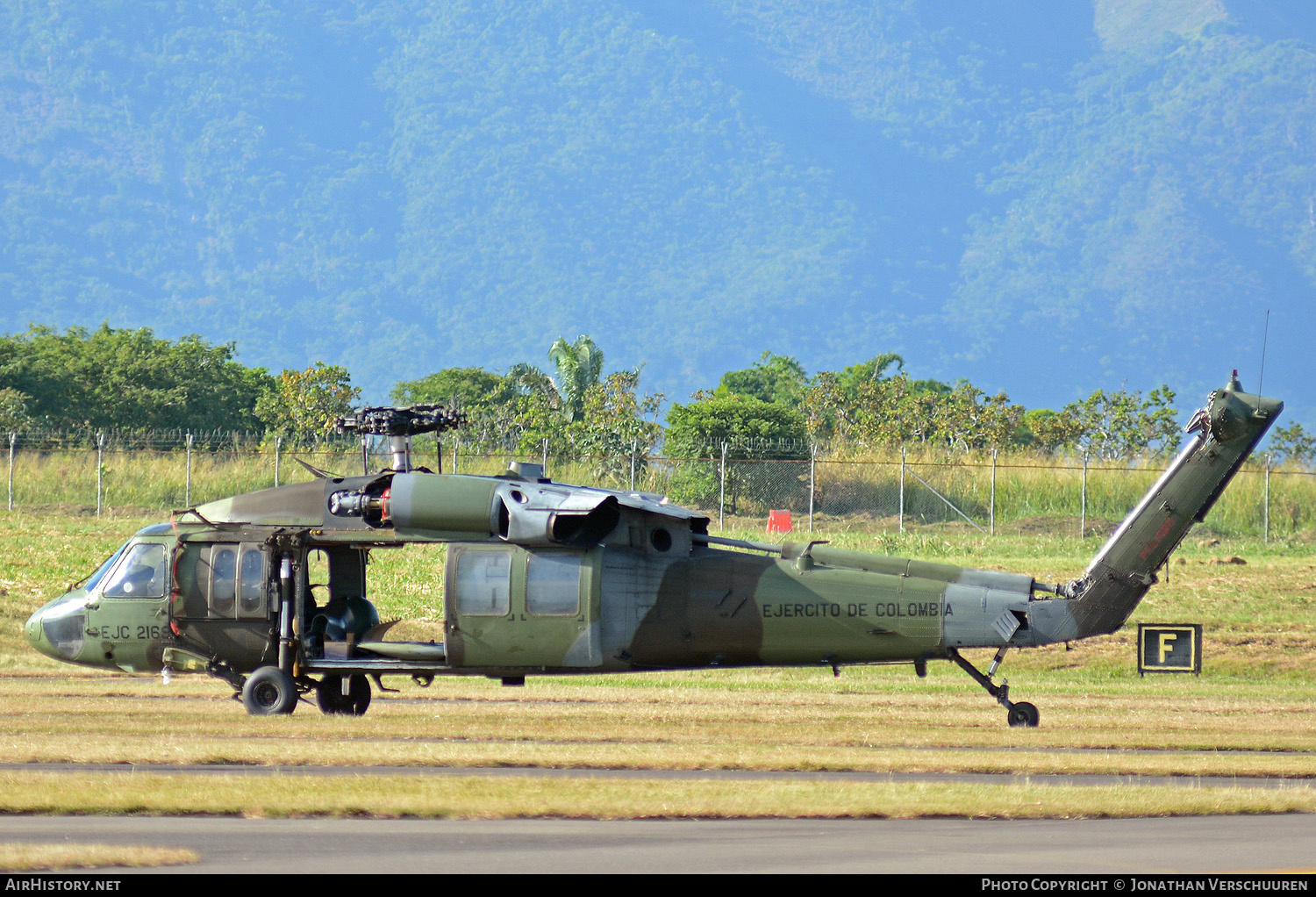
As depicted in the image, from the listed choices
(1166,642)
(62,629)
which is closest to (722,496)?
(1166,642)

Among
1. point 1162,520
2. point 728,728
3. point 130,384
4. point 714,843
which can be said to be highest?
point 130,384

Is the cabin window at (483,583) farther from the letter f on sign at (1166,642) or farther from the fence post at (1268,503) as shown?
the fence post at (1268,503)

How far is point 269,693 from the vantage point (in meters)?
18.4

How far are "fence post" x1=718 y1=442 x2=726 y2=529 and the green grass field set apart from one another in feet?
23.5

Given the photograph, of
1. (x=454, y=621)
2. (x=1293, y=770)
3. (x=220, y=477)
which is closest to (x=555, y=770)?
(x=454, y=621)

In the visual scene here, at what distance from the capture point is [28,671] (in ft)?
82.2

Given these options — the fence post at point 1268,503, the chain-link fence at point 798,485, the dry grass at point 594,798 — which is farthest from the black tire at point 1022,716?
the fence post at point 1268,503

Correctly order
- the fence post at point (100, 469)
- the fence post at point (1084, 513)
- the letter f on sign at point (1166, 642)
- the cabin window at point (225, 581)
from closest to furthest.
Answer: the cabin window at point (225, 581) → the letter f on sign at point (1166, 642) → the fence post at point (1084, 513) → the fence post at point (100, 469)

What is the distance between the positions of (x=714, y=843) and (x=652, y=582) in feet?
25.4

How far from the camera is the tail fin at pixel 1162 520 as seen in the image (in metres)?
17.4

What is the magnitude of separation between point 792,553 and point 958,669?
1071 centimetres

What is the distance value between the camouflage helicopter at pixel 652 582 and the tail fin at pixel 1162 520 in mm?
23

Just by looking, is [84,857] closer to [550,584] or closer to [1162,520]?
[550,584]

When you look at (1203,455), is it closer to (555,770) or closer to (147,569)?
(555,770)
